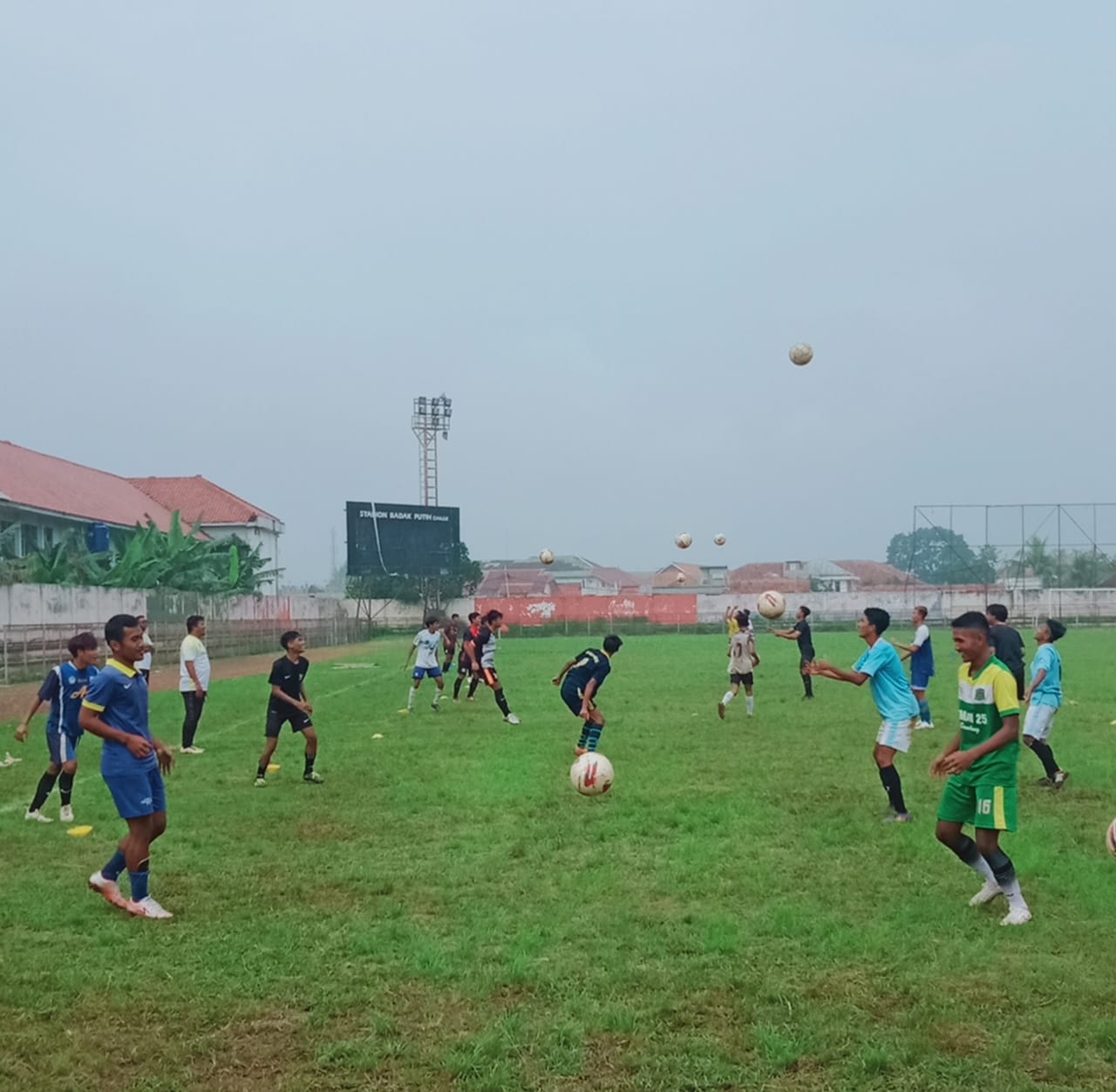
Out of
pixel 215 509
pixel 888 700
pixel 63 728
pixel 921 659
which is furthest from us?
pixel 215 509

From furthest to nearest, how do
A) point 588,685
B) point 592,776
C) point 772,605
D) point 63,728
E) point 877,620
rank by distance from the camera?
point 772,605, point 588,685, point 592,776, point 63,728, point 877,620

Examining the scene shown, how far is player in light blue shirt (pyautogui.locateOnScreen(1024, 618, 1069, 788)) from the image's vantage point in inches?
467

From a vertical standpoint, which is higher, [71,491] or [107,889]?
[71,491]

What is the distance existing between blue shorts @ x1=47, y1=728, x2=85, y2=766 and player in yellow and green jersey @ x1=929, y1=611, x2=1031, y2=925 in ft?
24.6

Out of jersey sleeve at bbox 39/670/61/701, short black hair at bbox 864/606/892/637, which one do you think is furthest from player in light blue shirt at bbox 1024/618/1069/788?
jersey sleeve at bbox 39/670/61/701

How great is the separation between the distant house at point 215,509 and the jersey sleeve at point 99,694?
199ft

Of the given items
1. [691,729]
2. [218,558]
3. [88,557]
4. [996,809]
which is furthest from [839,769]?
[218,558]

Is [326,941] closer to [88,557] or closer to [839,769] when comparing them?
[839,769]

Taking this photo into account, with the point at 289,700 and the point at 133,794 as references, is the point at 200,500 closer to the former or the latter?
the point at 289,700

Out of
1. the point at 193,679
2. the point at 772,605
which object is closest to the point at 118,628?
the point at 193,679

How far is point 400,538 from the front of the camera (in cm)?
5844

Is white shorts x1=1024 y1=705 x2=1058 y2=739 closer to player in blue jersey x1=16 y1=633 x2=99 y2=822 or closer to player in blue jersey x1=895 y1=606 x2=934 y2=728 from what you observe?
player in blue jersey x1=895 y1=606 x2=934 y2=728

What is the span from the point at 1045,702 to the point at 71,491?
166 feet

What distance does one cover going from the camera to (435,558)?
5903 centimetres
